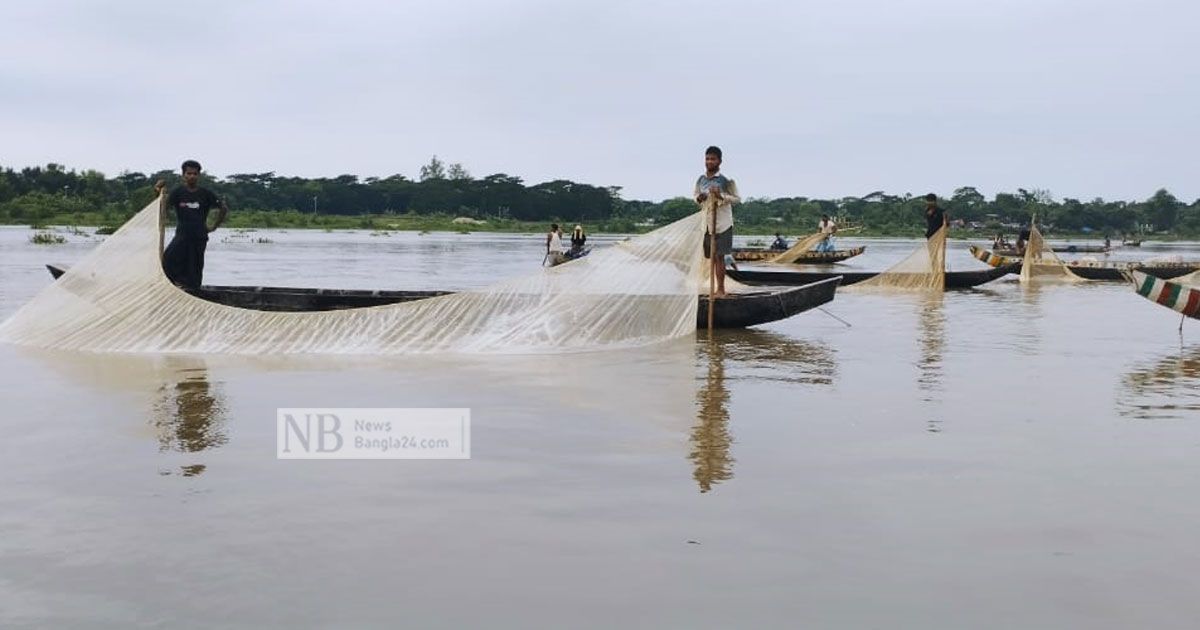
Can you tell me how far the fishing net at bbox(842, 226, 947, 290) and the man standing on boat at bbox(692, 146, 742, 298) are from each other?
29.2ft

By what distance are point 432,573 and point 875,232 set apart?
379 feet

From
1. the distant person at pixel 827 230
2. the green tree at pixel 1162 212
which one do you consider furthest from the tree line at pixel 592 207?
the distant person at pixel 827 230

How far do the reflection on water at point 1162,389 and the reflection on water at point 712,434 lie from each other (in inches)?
103

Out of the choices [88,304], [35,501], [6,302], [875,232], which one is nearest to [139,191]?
[875,232]

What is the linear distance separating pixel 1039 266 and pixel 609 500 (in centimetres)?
2360

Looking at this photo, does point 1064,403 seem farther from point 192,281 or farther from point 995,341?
point 192,281

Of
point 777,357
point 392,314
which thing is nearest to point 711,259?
point 777,357

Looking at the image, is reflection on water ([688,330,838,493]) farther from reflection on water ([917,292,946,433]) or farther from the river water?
reflection on water ([917,292,946,433])

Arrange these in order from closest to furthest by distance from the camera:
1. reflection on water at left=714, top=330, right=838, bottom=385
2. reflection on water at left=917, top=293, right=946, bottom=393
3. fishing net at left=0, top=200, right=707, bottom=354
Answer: reflection on water at left=917, top=293, right=946, bottom=393 → reflection on water at left=714, top=330, right=838, bottom=385 → fishing net at left=0, top=200, right=707, bottom=354

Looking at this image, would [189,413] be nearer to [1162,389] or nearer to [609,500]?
[609,500]

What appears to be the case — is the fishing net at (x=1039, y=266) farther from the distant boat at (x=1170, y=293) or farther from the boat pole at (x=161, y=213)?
the boat pole at (x=161, y=213)

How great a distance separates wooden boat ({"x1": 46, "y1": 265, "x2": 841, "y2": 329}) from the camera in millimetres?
11273

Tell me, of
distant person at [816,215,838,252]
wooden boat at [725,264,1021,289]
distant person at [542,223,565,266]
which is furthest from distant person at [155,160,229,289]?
distant person at [816,215,838,252]

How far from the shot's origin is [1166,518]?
4.40m
